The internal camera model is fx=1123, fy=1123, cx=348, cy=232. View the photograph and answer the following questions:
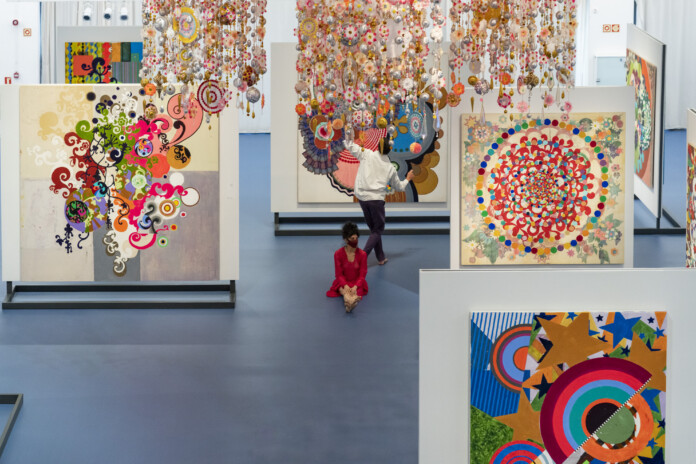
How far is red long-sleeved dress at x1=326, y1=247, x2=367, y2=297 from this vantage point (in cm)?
984

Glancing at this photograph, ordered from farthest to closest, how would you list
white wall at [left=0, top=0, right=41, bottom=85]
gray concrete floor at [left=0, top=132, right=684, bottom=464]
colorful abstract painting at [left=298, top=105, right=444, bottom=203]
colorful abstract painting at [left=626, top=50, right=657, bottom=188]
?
white wall at [left=0, top=0, right=41, bottom=85] → colorful abstract painting at [left=626, top=50, right=657, bottom=188] → colorful abstract painting at [left=298, top=105, right=444, bottom=203] → gray concrete floor at [left=0, top=132, right=684, bottom=464]

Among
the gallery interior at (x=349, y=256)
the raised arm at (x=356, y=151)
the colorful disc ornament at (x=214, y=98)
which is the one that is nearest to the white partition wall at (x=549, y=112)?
the gallery interior at (x=349, y=256)

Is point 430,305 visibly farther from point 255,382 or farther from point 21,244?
point 21,244

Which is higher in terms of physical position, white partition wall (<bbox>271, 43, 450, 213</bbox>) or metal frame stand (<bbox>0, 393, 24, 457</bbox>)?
white partition wall (<bbox>271, 43, 450, 213</bbox>)

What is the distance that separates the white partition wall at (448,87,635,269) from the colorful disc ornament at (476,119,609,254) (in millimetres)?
149

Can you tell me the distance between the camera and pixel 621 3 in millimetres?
18703

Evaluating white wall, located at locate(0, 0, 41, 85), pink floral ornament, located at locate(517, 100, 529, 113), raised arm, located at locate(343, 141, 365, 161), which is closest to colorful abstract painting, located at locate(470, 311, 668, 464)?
pink floral ornament, located at locate(517, 100, 529, 113)

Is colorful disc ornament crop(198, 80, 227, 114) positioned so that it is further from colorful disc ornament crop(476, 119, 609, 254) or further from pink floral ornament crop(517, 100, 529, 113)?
pink floral ornament crop(517, 100, 529, 113)

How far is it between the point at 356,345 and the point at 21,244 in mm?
3093

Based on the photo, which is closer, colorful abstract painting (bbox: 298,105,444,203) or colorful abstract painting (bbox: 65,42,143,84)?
colorful abstract painting (bbox: 298,105,444,203)

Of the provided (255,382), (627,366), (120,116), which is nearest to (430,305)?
(627,366)

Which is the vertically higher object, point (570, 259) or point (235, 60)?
point (235, 60)

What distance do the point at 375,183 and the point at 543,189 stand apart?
242 cm

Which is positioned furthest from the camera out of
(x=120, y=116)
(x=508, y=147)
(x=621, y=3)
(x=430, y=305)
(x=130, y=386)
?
(x=621, y=3)
